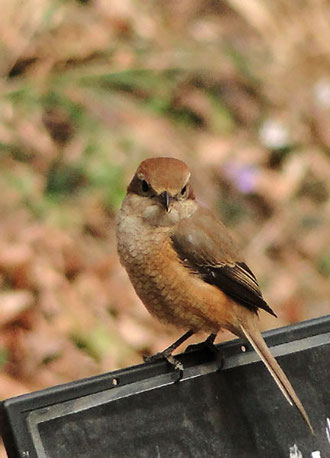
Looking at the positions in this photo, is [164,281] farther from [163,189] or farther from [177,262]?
[163,189]

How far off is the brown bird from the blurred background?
1327 millimetres

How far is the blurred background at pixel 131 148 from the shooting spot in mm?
4812

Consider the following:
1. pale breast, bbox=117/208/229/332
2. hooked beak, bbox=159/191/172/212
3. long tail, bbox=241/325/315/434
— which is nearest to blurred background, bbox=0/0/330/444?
pale breast, bbox=117/208/229/332

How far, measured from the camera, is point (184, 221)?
3.34 meters

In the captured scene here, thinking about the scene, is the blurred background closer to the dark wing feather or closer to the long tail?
the dark wing feather

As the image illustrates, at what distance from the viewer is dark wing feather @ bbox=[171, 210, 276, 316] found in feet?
10.8

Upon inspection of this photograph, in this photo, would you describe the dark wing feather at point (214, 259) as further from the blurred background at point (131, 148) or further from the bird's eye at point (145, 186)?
the blurred background at point (131, 148)

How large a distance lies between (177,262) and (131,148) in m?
2.60

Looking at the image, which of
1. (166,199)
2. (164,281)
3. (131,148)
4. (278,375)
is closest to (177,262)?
(164,281)

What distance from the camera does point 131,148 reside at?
5.80m

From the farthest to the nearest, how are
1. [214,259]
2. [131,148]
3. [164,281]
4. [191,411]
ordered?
1. [131,148]
2. [214,259]
3. [164,281]
4. [191,411]

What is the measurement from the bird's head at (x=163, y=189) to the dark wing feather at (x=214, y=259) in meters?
0.06

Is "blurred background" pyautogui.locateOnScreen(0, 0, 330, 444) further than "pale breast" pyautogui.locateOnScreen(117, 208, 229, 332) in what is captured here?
Yes

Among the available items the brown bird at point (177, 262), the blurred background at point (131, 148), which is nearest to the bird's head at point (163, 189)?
the brown bird at point (177, 262)
